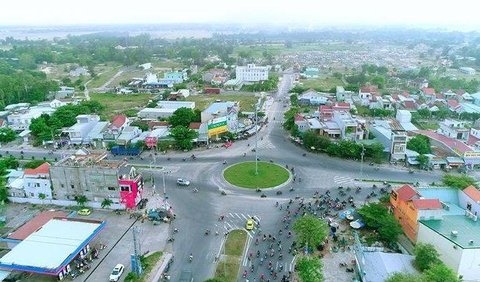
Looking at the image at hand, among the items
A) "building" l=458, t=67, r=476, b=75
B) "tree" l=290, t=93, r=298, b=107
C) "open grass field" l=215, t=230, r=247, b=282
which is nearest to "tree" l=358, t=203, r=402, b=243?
"open grass field" l=215, t=230, r=247, b=282

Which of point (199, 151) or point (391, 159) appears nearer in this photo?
point (391, 159)

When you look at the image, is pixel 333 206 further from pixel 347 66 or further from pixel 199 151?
pixel 347 66

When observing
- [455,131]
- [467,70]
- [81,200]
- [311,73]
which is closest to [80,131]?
[81,200]

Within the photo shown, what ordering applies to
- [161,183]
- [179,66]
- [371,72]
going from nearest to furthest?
[161,183]
[371,72]
[179,66]

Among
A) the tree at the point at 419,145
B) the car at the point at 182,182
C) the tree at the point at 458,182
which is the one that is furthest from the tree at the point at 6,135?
the tree at the point at 458,182

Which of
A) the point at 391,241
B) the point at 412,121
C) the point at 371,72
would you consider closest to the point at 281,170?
the point at 391,241

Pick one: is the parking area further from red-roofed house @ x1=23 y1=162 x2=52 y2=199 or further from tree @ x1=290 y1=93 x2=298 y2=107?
tree @ x1=290 y1=93 x2=298 y2=107
